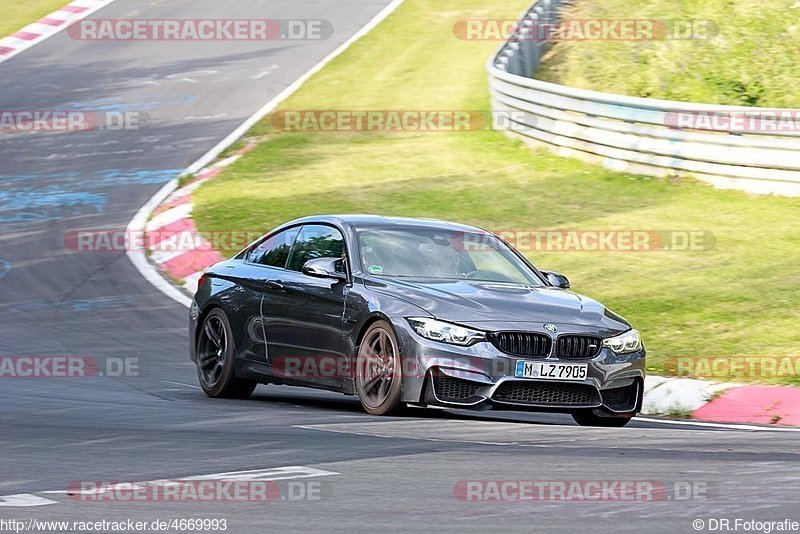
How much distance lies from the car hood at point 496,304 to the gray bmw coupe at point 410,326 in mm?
11

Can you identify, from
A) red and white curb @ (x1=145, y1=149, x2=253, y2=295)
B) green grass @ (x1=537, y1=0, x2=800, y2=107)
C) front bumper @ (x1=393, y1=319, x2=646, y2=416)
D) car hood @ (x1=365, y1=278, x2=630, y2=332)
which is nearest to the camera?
front bumper @ (x1=393, y1=319, x2=646, y2=416)

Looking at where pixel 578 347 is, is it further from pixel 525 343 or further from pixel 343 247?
pixel 343 247

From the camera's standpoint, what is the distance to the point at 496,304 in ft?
31.2

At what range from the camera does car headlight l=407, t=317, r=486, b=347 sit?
363 inches

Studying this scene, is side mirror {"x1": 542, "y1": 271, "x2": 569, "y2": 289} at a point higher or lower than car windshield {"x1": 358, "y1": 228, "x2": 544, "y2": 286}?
lower

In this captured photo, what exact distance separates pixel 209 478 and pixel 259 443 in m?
1.24

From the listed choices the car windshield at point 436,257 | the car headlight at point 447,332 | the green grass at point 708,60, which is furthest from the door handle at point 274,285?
the green grass at point 708,60

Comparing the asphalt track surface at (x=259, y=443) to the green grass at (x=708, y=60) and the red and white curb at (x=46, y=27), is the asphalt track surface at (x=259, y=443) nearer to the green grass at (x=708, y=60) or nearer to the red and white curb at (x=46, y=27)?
the green grass at (x=708, y=60)

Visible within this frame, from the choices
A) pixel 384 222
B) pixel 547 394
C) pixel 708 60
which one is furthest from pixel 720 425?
pixel 708 60

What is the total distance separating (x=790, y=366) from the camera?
1162cm

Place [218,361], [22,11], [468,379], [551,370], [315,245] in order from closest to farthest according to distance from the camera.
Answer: [468,379] < [551,370] < [315,245] < [218,361] < [22,11]

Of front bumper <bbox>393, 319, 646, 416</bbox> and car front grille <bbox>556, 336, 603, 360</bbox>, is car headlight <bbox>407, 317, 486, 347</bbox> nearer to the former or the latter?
front bumper <bbox>393, 319, 646, 416</bbox>

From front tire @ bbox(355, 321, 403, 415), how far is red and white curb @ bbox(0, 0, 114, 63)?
24.3 metres

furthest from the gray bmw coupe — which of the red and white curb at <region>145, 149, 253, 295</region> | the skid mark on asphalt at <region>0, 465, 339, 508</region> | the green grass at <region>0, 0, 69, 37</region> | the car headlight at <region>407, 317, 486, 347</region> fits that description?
the green grass at <region>0, 0, 69, 37</region>
